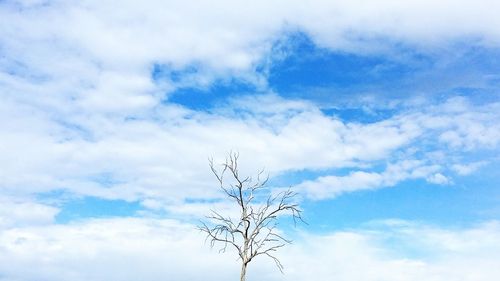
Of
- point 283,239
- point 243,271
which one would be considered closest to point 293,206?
point 283,239

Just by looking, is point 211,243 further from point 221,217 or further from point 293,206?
point 293,206

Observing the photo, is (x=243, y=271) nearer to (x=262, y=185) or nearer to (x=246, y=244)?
(x=246, y=244)

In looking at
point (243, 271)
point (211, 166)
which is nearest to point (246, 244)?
point (243, 271)

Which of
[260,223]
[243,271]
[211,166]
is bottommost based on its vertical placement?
[243,271]

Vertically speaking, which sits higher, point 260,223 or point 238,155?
point 238,155

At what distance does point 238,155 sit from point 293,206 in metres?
4.00

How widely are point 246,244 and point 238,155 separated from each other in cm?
442

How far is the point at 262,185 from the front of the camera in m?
36.2

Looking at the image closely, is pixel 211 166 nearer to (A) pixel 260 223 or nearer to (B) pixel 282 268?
(A) pixel 260 223

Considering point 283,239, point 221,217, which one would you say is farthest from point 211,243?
point 283,239

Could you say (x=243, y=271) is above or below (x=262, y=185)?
below

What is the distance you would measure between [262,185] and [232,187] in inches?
62.6

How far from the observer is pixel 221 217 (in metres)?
36.0

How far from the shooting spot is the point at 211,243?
36031mm
